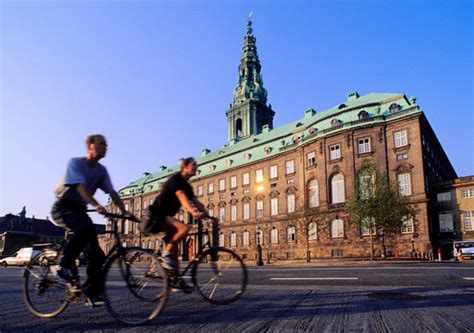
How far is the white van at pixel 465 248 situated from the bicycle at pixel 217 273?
3380 centimetres

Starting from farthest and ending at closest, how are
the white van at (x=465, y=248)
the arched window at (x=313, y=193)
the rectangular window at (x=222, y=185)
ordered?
the rectangular window at (x=222, y=185)
the arched window at (x=313, y=193)
the white van at (x=465, y=248)

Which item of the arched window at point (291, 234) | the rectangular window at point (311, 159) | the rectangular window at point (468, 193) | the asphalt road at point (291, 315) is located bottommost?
the arched window at point (291, 234)

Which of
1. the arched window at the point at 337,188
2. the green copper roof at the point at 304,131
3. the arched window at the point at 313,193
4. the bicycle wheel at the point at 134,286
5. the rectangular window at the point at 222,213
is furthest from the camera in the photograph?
the rectangular window at the point at 222,213

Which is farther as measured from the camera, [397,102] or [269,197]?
[269,197]

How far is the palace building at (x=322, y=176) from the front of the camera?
3444 cm

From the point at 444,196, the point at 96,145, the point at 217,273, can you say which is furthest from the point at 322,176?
the point at 96,145

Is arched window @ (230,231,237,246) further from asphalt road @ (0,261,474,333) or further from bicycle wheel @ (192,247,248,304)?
bicycle wheel @ (192,247,248,304)

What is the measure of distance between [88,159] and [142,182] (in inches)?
2833

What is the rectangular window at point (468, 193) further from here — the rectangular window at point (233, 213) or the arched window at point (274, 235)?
the rectangular window at point (233, 213)

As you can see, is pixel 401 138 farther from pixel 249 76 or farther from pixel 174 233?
pixel 249 76

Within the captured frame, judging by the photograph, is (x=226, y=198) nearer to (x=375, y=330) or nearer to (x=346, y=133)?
(x=346, y=133)

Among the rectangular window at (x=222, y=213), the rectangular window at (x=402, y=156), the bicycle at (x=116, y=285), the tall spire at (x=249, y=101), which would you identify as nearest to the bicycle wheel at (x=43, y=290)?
the bicycle at (x=116, y=285)

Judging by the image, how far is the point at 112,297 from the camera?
384 cm

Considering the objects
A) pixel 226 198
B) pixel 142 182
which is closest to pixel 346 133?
pixel 226 198
